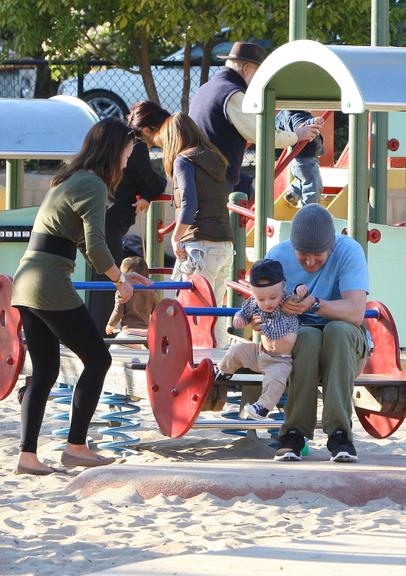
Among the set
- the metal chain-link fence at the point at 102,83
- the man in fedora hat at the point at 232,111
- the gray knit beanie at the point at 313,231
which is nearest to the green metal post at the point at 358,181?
the man in fedora hat at the point at 232,111

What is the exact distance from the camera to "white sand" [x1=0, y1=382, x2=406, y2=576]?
5168mm

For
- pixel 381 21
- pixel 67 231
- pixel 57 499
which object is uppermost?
pixel 381 21

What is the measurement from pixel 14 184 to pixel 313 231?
5.67m

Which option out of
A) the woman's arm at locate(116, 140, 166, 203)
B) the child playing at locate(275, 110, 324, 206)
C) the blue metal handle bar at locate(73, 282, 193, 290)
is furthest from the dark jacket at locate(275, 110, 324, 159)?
the blue metal handle bar at locate(73, 282, 193, 290)

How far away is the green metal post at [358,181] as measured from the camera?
7891 millimetres

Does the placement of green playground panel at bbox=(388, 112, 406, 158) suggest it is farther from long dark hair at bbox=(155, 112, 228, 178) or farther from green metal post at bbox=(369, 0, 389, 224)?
long dark hair at bbox=(155, 112, 228, 178)

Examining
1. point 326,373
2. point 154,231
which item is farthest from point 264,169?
point 154,231

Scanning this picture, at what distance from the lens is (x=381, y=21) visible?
11.3 metres

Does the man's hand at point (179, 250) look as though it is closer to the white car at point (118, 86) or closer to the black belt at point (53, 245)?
the black belt at point (53, 245)

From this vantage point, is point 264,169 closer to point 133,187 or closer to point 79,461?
point 133,187

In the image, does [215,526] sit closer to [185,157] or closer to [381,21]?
[185,157]

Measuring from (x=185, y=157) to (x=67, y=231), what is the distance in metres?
1.63

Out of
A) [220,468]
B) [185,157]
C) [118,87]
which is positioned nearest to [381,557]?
[220,468]

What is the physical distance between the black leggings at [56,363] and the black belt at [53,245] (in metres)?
0.26
